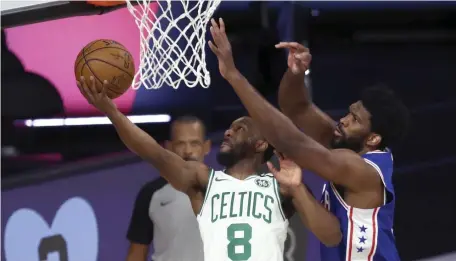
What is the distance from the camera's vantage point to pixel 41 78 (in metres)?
3.88

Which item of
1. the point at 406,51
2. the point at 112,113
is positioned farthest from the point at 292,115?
the point at 406,51

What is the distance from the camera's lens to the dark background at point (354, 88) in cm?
388

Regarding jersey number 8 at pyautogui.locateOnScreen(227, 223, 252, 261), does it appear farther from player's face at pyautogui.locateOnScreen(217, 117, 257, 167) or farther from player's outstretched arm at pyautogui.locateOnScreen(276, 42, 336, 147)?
player's outstretched arm at pyautogui.locateOnScreen(276, 42, 336, 147)

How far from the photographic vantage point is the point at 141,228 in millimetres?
3588

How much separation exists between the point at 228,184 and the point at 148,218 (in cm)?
78

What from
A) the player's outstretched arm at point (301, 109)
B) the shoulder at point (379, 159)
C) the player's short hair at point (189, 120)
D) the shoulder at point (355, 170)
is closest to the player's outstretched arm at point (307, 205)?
the shoulder at point (355, 170)

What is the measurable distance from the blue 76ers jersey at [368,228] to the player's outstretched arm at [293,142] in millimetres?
73

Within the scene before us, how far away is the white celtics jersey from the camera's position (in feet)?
9.20

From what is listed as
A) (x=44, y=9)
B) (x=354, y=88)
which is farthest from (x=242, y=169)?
(x=44, y=9)

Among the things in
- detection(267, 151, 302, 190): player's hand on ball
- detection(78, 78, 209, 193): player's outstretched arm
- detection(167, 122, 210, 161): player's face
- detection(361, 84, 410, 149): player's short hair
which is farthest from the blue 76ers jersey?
detection(167, 122, 210, 161): player's face

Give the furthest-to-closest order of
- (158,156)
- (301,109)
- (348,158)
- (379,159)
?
(301,109) < (158,156) < (379,159) < (348,158)

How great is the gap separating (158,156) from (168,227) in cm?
59

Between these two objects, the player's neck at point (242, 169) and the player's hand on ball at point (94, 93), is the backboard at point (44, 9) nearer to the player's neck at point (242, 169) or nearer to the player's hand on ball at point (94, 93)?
the player's hand on ball at point (94, 93)

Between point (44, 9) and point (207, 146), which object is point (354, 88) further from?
point (44, 9)
